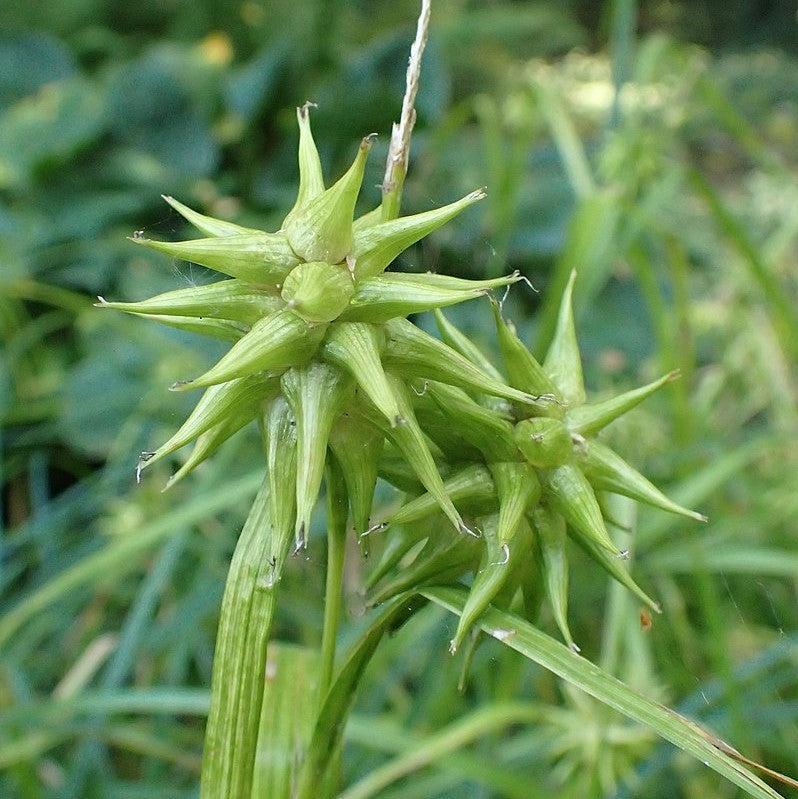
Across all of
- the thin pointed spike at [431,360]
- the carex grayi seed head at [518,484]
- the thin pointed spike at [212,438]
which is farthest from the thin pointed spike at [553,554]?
the thin pointed spike at [212,438]

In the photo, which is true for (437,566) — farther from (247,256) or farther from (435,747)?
(435,747)

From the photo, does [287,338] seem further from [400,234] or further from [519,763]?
[519,763]

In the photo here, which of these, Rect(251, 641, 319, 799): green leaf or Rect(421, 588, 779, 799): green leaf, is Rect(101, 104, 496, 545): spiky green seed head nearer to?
Rect(421, 588, 779, 799): green leaf

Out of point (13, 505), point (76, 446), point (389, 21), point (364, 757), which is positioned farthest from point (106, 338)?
point (389, 21)

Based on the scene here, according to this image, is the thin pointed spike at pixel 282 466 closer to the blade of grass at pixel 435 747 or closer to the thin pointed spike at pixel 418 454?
the thin pointed spike at pixel 418 454

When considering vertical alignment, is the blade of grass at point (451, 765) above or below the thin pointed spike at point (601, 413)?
below

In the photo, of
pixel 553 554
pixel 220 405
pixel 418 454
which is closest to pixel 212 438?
pixel 220 405

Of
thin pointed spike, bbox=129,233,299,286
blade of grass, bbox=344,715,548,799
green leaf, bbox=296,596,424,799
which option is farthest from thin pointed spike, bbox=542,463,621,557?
blade of grass, bbox=344,715,548,799
